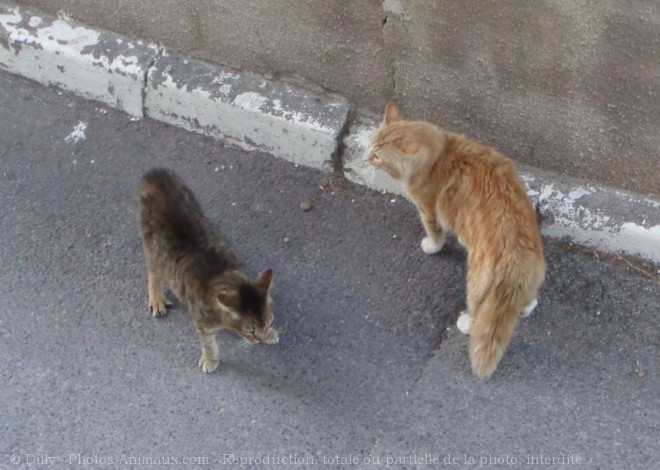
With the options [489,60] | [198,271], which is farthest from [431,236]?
[198,271]

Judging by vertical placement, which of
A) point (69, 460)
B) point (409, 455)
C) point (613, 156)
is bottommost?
point (69, 460)

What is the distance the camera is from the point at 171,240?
3322 millimetres

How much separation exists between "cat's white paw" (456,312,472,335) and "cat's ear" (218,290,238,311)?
999 mm

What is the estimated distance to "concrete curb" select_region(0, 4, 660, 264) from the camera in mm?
3682

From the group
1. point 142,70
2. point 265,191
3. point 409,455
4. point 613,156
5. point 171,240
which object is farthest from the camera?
point 142,70

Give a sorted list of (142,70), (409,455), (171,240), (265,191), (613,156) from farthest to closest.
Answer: (142,70)
(265,191)
(613,156)
(171,240)
(409,455)

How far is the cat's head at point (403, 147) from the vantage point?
3.43 m

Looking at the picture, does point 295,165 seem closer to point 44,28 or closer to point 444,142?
point 444,142

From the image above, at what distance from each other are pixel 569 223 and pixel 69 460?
92.4 inches

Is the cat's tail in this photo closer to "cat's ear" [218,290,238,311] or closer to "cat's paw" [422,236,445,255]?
"cat's paw" [422,236,445,255]

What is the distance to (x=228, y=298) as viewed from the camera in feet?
9.82

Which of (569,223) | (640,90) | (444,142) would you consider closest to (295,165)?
(444,142)

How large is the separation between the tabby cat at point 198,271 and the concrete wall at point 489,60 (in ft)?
3.50

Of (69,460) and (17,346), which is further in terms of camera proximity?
(17,346)
